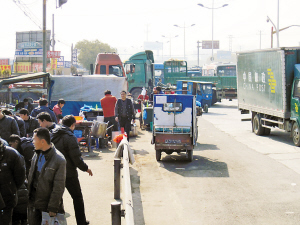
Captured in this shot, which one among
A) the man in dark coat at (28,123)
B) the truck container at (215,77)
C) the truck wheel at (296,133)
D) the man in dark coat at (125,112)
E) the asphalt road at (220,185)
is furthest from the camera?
the truck container at (215,77)

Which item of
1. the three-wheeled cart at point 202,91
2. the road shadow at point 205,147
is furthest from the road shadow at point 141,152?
the three-wheeled cart at point 202,91

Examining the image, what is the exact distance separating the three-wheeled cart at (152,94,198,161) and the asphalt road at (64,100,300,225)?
536 mm

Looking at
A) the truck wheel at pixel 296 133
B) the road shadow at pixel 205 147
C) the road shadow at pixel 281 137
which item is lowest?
the road shadow at pixel 205 147

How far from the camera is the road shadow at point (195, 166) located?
474 inches

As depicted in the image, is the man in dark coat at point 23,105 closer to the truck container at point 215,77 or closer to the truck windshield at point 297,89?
the truck windshield at point 297,89

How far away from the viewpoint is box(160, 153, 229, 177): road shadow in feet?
39.5

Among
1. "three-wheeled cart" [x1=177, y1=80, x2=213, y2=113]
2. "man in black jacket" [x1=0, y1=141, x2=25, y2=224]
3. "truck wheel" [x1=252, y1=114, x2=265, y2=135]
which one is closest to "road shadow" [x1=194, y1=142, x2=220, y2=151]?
"truck wheel" [x1=252, y1=114, x2=265, y2=135]

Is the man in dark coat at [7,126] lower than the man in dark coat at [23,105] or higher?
lower

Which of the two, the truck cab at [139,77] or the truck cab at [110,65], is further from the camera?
the truck cab at [139,77]

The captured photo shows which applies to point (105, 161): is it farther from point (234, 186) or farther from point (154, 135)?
point (234, 186)

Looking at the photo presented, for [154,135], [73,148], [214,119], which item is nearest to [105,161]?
[154,135]

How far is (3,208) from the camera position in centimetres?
566

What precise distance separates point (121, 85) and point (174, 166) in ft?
30.1

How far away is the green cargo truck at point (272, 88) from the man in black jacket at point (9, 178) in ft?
42.5
